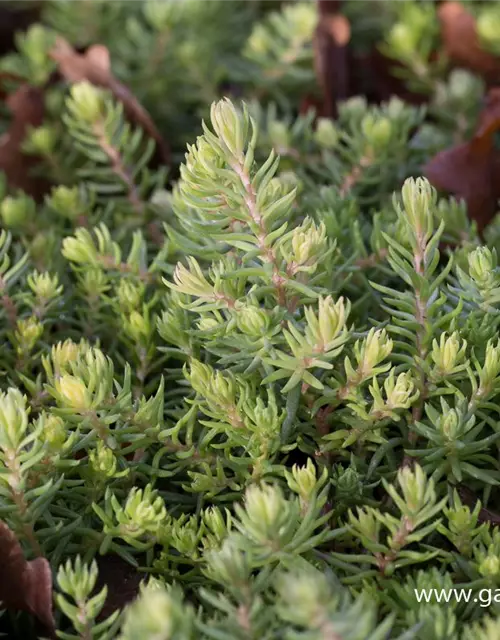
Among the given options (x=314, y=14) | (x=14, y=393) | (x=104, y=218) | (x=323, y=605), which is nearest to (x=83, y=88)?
(x=104, y=218)

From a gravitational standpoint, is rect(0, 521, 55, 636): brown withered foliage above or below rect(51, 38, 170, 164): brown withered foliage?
below

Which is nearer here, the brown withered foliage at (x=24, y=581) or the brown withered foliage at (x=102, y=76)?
the brown withered foliage at (x=24, y=581)

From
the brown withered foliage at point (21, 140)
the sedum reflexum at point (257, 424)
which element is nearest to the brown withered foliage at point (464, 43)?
the sedum reflexum at point (257, 424)

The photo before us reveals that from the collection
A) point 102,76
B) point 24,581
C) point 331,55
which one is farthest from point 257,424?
point 331,55

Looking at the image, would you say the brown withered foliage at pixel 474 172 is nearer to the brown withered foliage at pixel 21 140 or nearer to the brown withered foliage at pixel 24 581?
the brown withered foliage at pixel 21 140

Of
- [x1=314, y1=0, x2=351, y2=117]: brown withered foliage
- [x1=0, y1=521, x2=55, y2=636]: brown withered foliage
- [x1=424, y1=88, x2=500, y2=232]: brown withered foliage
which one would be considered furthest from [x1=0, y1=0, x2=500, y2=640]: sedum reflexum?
[x1=314, y1=0, x2=351, y2=117]: brown withered foliage

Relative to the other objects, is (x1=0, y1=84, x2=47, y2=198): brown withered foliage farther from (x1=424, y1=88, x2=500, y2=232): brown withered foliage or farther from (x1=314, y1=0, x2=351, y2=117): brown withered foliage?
(x1=424, y1=88, x2=500, y2=232): brown withered foliage
